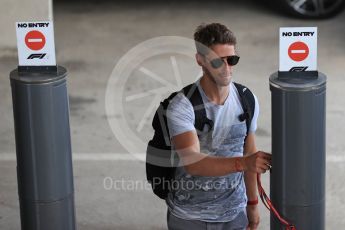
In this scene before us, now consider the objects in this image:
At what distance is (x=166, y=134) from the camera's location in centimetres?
479

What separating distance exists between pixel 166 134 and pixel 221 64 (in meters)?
0.48

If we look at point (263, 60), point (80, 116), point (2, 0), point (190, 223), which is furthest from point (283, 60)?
point (2, 0)

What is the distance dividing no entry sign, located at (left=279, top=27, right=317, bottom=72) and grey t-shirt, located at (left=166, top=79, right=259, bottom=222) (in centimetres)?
40

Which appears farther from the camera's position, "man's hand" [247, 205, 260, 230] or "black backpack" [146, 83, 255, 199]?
"man's hand" [247, 205, 260, 230]

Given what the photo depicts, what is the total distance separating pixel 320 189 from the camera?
4621 mm

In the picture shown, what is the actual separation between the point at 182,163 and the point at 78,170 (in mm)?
2458

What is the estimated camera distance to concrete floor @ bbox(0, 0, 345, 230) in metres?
6.48

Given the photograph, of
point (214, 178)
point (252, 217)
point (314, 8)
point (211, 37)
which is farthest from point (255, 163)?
point (314, 8)

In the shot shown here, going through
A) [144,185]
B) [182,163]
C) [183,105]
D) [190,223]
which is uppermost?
[183,105]

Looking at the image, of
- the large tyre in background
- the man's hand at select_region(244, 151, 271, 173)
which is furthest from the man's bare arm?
the large tyre in background

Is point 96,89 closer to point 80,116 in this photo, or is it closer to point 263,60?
Result: point 80,116

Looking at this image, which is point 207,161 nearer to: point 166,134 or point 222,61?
point 166,134

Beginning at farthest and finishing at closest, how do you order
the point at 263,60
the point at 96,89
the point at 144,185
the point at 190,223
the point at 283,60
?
1. the point at 263,60
2. the point at 96,89
3. the point at 144,185
4. the point at 190,223
5. the point at 283,60

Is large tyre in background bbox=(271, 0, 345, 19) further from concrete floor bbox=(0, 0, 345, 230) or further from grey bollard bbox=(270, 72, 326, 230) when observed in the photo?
grey bollard bbox=(270, 72, 326, 230)
